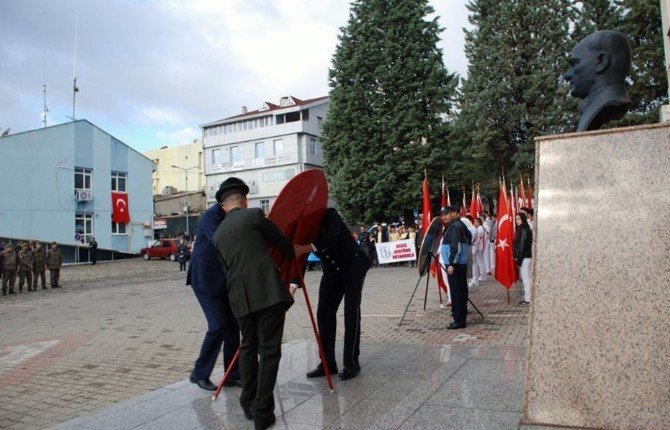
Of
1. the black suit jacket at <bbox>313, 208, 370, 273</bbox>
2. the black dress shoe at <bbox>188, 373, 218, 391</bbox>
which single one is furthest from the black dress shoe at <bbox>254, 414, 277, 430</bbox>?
the black suit jacket at <bbox>313, 208, 370, 273</bbox>

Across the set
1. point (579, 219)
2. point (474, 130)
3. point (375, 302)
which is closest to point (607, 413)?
point (579, 219)

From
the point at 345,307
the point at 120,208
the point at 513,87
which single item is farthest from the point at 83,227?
the point at 345,307

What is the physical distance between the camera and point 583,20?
30.9 meters

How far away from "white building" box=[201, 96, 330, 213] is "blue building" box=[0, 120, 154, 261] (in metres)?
12.8

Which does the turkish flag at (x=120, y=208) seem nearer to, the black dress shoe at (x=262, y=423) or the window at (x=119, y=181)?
the window at (x=119, y=181)

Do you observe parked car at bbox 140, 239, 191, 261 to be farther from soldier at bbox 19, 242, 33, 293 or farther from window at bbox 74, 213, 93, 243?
soldier at bbox 19, 242, 33, 293

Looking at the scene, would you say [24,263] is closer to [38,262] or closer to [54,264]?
[38,262]

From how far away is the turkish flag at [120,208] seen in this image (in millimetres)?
40812

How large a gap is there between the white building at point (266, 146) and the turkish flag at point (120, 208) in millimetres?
13649

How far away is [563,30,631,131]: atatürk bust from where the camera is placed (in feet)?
13.9

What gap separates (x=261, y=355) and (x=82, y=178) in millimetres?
39330

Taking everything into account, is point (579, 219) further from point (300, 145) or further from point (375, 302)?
point (300, 145)

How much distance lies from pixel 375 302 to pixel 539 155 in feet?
29.1

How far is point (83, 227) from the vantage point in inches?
1533
